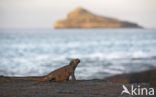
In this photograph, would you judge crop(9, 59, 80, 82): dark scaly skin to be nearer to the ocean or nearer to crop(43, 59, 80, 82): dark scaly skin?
crop(43, 59, 80, 82): dark scaly skin

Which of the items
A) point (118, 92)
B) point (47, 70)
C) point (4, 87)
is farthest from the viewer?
point (47, 70)

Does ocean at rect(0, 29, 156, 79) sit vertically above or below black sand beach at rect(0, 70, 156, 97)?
above

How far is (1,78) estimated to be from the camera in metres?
10.8

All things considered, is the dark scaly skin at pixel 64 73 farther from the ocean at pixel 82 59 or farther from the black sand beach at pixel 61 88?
the ocean at pixel 82 59

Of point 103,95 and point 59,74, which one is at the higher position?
point 59,74

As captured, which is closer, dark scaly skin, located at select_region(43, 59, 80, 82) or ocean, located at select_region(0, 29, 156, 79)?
dark scaly skin, located at select_region(43, 59, 80, 82)

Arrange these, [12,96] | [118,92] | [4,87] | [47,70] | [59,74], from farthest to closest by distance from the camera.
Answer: [47,70]
[59,74]
[4,87]
[118,92]
[12,96]

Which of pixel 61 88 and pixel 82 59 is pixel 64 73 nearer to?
pixel 61 88

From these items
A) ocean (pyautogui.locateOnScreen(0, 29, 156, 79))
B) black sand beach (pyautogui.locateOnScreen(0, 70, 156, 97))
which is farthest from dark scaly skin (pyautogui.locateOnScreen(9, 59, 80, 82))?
ocean (pyautogui.locateOnScreen(0, 29, 156, 79))

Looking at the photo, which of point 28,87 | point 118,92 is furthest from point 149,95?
point 28,87

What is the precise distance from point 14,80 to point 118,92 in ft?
11.7

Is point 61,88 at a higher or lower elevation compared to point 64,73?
lower

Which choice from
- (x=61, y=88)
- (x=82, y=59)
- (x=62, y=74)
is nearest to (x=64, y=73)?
(x=62, y=74)

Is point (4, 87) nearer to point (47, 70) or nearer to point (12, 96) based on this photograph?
point (12, 96)
